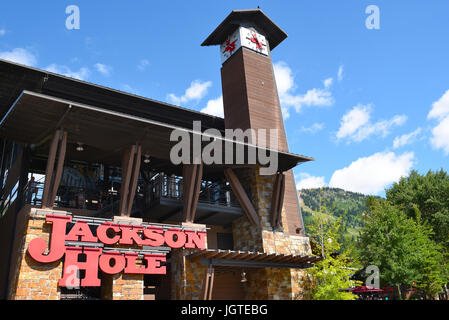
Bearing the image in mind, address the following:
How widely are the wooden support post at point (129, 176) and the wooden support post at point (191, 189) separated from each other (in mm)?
2544

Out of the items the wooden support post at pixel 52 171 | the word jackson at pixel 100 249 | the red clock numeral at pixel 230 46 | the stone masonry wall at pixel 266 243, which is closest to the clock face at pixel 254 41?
the red clock numeral at pixel 230 46

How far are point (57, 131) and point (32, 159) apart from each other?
207 inches

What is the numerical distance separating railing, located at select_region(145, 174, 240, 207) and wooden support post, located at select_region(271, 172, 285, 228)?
211 centimetres

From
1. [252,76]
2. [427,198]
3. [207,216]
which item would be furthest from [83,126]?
[427,198]

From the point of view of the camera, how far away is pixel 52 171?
1555cm

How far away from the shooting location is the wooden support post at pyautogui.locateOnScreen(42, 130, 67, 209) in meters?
15.4

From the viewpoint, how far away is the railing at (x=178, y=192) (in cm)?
2006

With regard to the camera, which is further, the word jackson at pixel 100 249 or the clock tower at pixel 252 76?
the clock tower at pixel 252 76

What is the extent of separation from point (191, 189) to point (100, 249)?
5275 mm

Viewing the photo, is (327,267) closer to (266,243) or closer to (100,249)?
(266,243)

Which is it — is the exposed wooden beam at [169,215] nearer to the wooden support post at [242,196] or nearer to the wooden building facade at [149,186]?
the wooden building facade at [149,186]

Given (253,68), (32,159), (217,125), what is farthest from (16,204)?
(253,68)

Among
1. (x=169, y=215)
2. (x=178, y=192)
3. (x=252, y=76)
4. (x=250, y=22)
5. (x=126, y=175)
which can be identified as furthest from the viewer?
(x=250, y=22)

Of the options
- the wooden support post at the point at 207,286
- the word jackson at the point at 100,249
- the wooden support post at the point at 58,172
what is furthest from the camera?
the wooden support post at the point at 207,286
